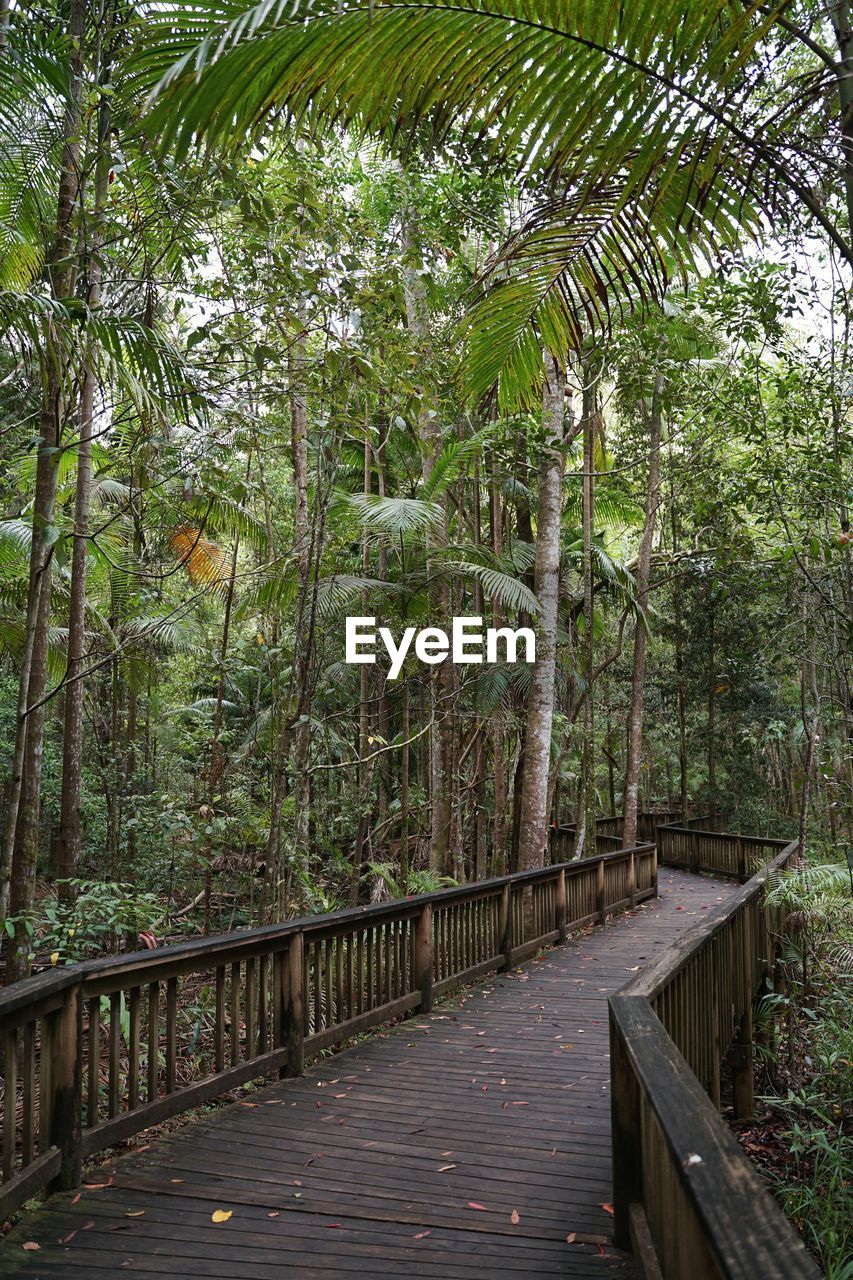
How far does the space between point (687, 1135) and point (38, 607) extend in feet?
16.2

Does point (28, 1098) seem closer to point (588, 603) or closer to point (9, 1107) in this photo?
point (9, 1107)

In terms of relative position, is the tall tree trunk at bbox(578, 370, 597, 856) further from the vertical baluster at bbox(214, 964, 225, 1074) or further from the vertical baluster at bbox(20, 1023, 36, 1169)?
the vertical baluster at bbox(20, 1023, 36, 1169)

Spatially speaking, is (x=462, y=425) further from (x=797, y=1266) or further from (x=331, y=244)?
(x=797, y=1266)

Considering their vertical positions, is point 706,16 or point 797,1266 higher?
point 706,16

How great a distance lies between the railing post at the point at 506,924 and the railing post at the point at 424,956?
1.72 m

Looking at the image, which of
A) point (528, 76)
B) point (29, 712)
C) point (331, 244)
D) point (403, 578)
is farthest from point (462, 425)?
point (528, 76)

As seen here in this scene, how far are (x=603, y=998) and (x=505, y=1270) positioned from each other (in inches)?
200

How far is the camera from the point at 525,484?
1611 cm

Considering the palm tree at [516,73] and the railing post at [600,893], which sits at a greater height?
the palm tree at [516,73]

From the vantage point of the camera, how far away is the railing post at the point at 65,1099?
367 cm

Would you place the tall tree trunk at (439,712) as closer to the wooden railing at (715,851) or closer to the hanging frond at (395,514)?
the hanging frond at (395,514)

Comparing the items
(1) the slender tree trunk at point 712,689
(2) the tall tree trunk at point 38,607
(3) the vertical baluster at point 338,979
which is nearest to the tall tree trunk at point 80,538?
(2) the tall tree trunk at point 38,607

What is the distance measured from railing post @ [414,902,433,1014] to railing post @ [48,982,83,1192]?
3564 mm

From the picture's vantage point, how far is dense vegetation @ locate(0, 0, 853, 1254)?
268cm
